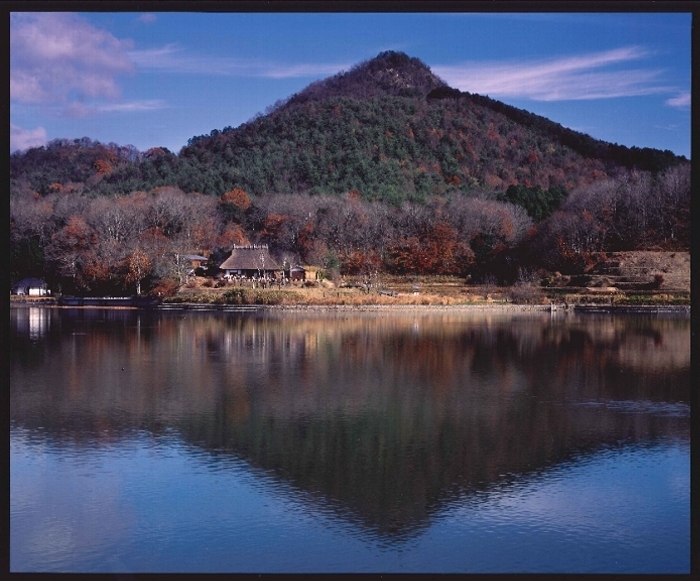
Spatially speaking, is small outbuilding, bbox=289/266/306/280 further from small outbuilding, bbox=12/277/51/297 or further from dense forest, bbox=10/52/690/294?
small outbuilding, bbox=12/277/51/297

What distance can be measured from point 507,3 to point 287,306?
72.1ft

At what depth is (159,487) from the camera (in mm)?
8141

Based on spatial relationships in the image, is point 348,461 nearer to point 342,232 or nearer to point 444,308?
point 444,308

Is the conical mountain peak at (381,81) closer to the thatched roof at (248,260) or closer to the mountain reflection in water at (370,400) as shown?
the thatched roof at (248,260)

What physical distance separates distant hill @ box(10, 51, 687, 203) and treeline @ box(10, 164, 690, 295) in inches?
225

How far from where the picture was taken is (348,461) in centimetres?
880

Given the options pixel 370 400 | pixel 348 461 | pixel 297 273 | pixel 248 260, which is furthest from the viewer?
pixel 248 260

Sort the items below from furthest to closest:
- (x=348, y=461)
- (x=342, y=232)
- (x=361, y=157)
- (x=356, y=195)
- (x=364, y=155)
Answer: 1. (x=364, y=155)
2. (x=361, y=157)
3. (x=356, y=195)
4. (x=342, y=232)
5. (x=348, y=461)

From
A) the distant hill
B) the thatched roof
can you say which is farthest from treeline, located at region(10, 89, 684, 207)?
the thatched roof

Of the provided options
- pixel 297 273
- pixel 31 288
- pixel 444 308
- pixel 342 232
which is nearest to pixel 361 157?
pixel 342 232

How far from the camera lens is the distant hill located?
4981 cm

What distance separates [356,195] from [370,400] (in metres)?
35.3

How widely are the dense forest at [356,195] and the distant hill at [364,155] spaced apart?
0.14 m

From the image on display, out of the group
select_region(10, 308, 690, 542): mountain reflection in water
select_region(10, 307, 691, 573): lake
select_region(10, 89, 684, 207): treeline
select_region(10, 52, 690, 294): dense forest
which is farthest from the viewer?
select_region(10, 89, 684, 207): treeline
